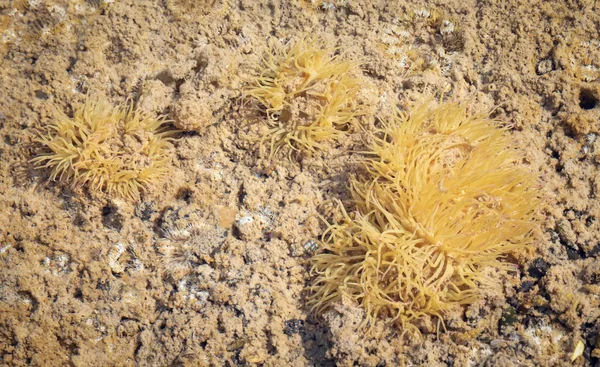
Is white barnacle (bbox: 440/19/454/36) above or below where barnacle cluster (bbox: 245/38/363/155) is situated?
above

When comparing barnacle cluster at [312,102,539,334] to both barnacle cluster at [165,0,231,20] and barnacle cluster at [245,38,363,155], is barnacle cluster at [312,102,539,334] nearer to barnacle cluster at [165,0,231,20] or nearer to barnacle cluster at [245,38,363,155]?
barnacle cluster at [245,38,363,155]

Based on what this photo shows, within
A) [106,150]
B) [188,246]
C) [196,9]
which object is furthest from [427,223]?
[196,9]

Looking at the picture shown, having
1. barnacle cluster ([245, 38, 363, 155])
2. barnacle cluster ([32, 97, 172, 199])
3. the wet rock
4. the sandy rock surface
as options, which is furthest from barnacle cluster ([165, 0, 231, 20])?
the wet rock

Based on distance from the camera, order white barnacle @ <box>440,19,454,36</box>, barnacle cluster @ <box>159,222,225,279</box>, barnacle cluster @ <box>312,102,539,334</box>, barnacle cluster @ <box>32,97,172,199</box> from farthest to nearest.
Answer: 1. white barnacle @ <box>440,19,454,36</box>
2. barnacle cluster @ <box>32,97,172,199</box>
3. barnacle cluster @ <box>159,222,225,279</box>
4. barnacle cluster @ <box>312,102,539,334</box>

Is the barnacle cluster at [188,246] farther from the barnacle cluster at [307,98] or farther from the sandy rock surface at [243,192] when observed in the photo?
the barnacle cluster at [307,98]

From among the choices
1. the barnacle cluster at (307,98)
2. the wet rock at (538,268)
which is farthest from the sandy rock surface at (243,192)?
the barnacle cluster at (307,98)

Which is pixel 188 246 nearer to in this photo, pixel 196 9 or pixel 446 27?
pixel 196 9

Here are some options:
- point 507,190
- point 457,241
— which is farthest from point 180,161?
point 507,190
